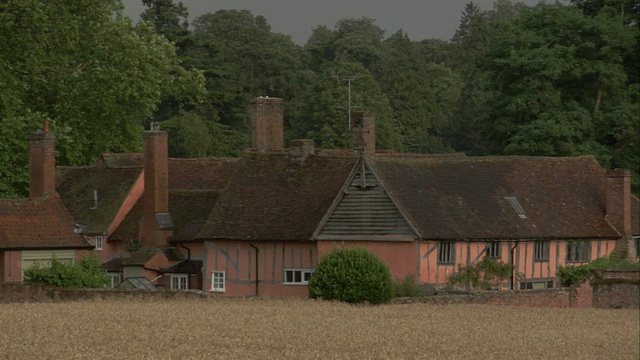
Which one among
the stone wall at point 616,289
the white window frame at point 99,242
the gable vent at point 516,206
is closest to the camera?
the stone wall at point 616,289

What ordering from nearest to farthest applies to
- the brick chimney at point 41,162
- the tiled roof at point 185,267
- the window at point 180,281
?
the brick chimney at point 41,162
the tiled roof at point 185,267
the window at point 180,281

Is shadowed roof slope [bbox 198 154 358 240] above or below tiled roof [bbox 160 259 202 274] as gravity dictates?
above

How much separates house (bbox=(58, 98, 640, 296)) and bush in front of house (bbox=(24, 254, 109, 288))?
5793mm

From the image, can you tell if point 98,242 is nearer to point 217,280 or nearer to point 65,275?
point 217,280

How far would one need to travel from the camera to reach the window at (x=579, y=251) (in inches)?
2132

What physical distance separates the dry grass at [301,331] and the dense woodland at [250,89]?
18073mm

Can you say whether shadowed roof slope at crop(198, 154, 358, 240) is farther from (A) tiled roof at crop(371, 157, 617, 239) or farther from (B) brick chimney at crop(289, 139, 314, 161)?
(A) tiled roof at crop(371, 157, 617, 239)

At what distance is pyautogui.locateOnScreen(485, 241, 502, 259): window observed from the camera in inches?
2025

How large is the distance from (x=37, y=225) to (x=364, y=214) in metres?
11.4

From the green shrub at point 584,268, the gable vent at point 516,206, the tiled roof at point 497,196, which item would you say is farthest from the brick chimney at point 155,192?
the green shrub at point 584,268

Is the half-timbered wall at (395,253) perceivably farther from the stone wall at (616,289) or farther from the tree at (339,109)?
the tree at (339,109)

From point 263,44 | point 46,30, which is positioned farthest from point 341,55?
point 46,30

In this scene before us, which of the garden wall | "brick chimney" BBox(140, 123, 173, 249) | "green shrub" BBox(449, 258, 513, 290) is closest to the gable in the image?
"green shrub" BBox(449, 258, 513, 290)

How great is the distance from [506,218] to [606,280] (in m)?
5.63
